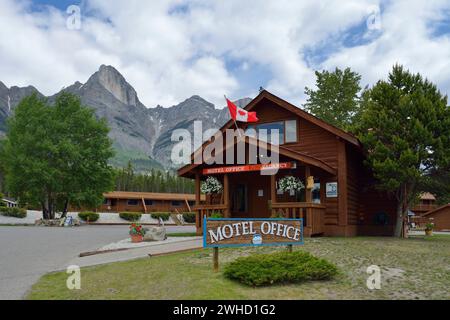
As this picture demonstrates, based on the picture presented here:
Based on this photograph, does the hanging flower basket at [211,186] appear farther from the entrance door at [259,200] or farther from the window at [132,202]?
the window at [132,202]

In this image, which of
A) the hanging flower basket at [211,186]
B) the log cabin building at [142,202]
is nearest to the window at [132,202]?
the log cabin building at [142,202]

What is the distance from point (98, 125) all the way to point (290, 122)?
2311 cm

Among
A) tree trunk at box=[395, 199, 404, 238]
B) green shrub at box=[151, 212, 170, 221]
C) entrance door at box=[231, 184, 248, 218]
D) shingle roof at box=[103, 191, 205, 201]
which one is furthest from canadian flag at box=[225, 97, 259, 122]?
shingle roof at box=[103, 191, 205, 201]

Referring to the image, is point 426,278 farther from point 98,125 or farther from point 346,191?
point 98,125

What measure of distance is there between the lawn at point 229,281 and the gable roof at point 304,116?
683cm

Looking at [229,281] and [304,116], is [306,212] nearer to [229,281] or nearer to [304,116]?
[304,116]

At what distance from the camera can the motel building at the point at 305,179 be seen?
16594 millimetres

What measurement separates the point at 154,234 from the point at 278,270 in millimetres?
9787

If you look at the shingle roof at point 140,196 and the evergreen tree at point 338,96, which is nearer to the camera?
the evergreen tree at point 338,96

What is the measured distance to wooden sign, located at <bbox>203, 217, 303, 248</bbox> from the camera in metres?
8.87
